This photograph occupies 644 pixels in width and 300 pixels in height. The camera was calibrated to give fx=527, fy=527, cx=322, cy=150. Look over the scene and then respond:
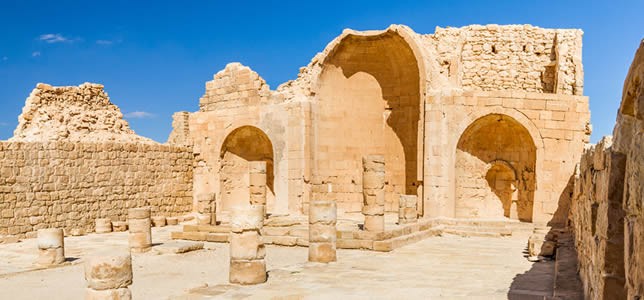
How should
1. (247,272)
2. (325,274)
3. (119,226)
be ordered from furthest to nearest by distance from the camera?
1. (119,226)
2. (325,274)
3. (247,272)

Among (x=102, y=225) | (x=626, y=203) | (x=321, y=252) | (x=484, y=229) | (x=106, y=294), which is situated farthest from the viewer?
(x=102, y=225)

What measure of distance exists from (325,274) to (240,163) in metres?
11.0

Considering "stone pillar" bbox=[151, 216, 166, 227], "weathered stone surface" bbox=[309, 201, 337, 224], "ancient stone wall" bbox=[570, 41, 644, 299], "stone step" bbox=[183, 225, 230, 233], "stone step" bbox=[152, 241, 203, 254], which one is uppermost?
"ancient stone wall" bbox=[570, 41, 644, 299]

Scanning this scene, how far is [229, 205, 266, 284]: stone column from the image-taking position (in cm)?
777

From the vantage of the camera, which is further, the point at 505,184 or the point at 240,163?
the point at 240,163

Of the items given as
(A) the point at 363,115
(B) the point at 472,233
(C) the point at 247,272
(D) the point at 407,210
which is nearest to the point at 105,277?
(C) the point at 247,272

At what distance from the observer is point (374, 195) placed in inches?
478

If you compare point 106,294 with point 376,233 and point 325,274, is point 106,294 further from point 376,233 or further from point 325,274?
point 376,233

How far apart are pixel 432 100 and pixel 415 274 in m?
7.61

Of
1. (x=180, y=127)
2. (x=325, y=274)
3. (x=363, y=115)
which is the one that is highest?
(x=363, y=115)

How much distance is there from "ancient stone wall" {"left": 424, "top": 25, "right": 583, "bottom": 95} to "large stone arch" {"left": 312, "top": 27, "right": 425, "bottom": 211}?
1.43m

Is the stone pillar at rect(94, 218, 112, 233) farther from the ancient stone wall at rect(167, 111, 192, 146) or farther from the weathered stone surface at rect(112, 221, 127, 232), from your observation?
the ancient stone wall at rect(167, 111, 192, 146)

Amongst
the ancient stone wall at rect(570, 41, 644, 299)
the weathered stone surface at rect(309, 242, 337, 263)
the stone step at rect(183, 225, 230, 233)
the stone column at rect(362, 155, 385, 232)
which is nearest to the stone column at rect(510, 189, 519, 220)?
the stone column at rect(362, 155, 385, 232)

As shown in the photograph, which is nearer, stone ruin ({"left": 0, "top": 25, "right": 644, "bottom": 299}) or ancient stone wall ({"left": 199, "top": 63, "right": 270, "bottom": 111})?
stone ruin ({"left": 0, "top": 25, "right": 644, "bottom": 299})
